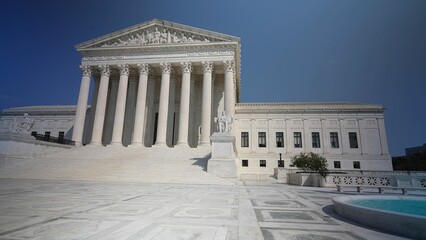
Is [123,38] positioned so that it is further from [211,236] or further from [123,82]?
[211,236]

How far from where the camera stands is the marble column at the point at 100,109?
1176 inches

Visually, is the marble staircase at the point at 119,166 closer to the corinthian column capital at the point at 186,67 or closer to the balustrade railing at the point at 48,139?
the balustrade railing at the point at 48,139

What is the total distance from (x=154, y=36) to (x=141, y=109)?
11.2 metres

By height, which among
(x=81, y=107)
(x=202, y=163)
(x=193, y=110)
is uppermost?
(x=193, y=110)

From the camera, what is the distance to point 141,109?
99.4 ft

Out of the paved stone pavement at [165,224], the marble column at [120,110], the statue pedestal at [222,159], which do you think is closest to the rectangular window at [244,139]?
the statue pedestal at [222,159]

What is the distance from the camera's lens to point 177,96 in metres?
37.2

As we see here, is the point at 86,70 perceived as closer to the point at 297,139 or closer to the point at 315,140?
the point at 297,139

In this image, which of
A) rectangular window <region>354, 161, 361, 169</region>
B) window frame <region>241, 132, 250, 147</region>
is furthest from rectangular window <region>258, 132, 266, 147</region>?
rectangular window <region>354, 161, 361, 169</region>

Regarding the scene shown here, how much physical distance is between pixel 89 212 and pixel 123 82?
29016 millimetres

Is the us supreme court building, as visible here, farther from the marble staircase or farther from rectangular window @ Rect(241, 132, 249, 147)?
the marble staircase

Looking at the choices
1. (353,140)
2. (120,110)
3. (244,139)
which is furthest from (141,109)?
(353,140)

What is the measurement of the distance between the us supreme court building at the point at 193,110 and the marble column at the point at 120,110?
0.44 ft

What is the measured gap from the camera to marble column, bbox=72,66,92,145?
30098 millimetres
